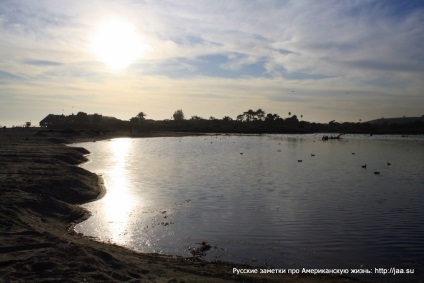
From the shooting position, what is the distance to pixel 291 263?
12.4 m

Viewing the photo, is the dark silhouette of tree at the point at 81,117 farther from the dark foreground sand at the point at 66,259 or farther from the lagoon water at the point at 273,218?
the dark foreground sand at the point at 66,259

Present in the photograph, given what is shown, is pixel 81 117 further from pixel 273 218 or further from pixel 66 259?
pixel 66 259

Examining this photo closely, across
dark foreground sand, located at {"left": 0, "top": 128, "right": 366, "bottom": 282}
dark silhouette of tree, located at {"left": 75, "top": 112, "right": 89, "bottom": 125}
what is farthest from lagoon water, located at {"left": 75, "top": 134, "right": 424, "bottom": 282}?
dark silhouette of tree, located at {"left": 75, "top": 112, "right": 89, "bottom": 125}

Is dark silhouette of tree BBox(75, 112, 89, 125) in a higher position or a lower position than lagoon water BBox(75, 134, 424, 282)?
higher

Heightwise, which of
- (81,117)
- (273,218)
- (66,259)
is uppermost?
(81,117)

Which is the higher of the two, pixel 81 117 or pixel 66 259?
pixel 81 117

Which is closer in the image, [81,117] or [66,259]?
[66,259]

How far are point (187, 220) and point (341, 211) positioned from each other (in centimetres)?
823

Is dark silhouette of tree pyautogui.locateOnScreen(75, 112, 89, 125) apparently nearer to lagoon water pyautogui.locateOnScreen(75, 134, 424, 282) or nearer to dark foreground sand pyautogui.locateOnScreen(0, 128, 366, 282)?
lagoon water pyautogui.locateOnScreen(75, 134, 424, 282)

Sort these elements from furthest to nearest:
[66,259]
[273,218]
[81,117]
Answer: [81,117]
[273,218]
[66,259]

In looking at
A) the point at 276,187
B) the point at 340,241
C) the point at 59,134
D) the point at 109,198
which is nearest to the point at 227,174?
the point at 276,187

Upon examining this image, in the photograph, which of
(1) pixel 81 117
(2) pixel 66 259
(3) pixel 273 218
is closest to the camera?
(2) pixel 66 259

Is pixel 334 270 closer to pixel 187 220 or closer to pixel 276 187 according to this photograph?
pixel 187 220

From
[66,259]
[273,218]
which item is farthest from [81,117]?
[66,259]
